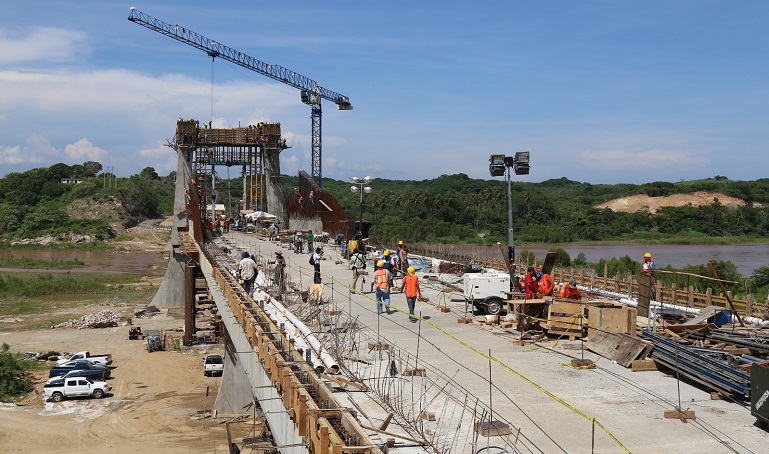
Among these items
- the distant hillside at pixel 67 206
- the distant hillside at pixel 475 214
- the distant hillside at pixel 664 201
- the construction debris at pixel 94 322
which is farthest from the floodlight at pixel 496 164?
the distant hillside at pixel 664 201

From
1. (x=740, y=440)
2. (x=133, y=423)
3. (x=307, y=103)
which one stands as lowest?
(x=133, y=423)

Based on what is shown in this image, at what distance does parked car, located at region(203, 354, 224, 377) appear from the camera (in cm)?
3416

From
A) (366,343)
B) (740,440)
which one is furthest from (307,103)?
(740,440)

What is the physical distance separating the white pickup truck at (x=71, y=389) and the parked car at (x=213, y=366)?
5.15 m

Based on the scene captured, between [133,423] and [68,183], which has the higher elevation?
[68,183]

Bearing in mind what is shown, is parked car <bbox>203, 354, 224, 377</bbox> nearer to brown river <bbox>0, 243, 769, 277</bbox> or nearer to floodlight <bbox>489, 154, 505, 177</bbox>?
floodlight <bbox>489, 154, 505, 177</bbox>

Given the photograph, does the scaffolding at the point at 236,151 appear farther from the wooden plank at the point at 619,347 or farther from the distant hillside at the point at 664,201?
the distant hillside at the point at 664,201

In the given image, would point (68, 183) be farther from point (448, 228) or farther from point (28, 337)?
point (28, 337)

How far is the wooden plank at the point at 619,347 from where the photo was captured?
1585cm

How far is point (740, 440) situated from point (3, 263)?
93.7 meters

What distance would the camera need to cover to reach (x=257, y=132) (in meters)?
61.5

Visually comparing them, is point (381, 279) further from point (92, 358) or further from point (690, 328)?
point (92, 358)

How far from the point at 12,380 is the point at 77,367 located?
8.39 ft

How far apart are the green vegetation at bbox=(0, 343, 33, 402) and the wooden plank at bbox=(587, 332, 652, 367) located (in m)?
23.0
